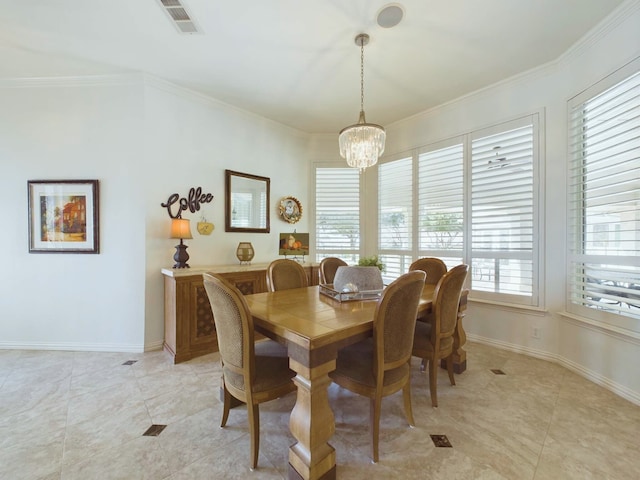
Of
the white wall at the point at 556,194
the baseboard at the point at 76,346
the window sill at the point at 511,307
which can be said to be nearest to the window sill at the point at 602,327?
the white wall at the point at 556,194

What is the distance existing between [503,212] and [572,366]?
5.34 ft

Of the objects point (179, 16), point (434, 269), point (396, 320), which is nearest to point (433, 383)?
point (396, 320)

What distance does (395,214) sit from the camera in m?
4.14

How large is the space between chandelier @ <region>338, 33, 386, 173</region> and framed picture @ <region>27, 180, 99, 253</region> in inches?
109

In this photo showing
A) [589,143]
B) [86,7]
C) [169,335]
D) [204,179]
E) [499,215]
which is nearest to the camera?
[86,7]

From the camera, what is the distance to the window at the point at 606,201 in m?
2.13

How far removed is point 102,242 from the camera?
3.03 metres

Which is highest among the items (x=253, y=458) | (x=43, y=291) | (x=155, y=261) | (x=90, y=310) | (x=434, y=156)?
(x=434, y=156)

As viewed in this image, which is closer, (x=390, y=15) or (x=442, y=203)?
(x=390, y=15)

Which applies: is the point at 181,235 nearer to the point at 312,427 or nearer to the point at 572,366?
the point at 312,427

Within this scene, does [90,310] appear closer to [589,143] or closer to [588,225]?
[588,225]

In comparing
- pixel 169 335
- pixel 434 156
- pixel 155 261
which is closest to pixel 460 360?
pixel 434 156

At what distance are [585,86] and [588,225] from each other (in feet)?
4.16

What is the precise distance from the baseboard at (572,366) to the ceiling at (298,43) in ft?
9.73
